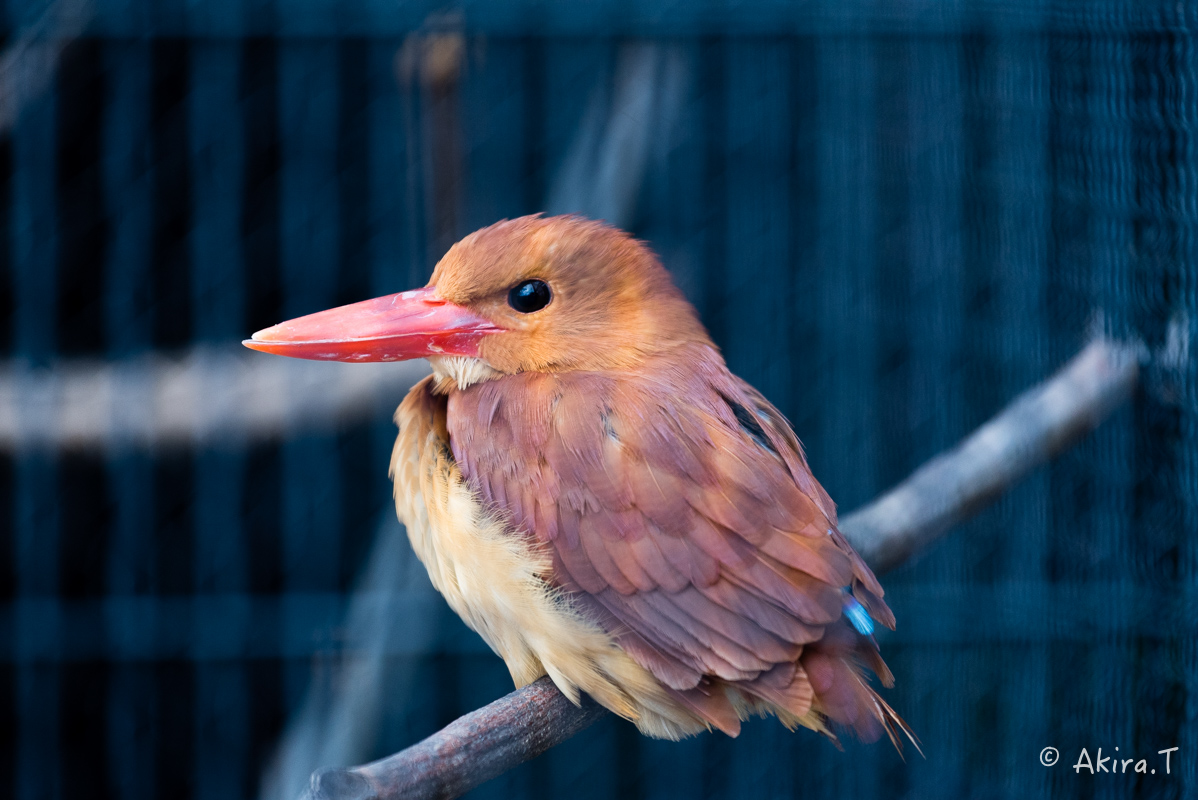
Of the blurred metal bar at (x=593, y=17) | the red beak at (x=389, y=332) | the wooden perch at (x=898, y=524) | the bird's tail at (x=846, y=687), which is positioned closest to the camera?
the wooden perch at (x=898, y=524)

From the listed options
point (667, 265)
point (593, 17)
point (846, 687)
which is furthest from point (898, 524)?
point (593, 17)

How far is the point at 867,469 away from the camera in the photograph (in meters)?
1.70

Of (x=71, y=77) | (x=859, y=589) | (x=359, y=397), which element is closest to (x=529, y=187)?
(x=359, y=397)

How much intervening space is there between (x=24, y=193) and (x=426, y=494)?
1053mm

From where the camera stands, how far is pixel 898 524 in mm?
1077

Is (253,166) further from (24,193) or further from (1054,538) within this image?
(1054,538)

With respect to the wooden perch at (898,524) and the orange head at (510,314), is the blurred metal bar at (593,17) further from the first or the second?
the orange head at (510,314)

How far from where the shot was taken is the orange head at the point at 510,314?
953 mm

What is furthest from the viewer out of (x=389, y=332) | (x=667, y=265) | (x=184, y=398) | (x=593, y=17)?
(x=667, y=265)

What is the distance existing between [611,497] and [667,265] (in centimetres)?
90

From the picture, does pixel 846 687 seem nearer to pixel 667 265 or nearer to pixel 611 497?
pixel 611 497

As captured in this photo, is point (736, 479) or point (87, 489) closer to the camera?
point (736, 479)

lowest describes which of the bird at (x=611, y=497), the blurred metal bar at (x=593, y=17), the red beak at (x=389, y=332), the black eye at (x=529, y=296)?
the bird at (x=611, y=497)

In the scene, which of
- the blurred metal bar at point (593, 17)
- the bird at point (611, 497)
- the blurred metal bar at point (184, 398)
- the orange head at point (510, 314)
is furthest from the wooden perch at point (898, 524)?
the blurred metal bar at point (184, 398)
